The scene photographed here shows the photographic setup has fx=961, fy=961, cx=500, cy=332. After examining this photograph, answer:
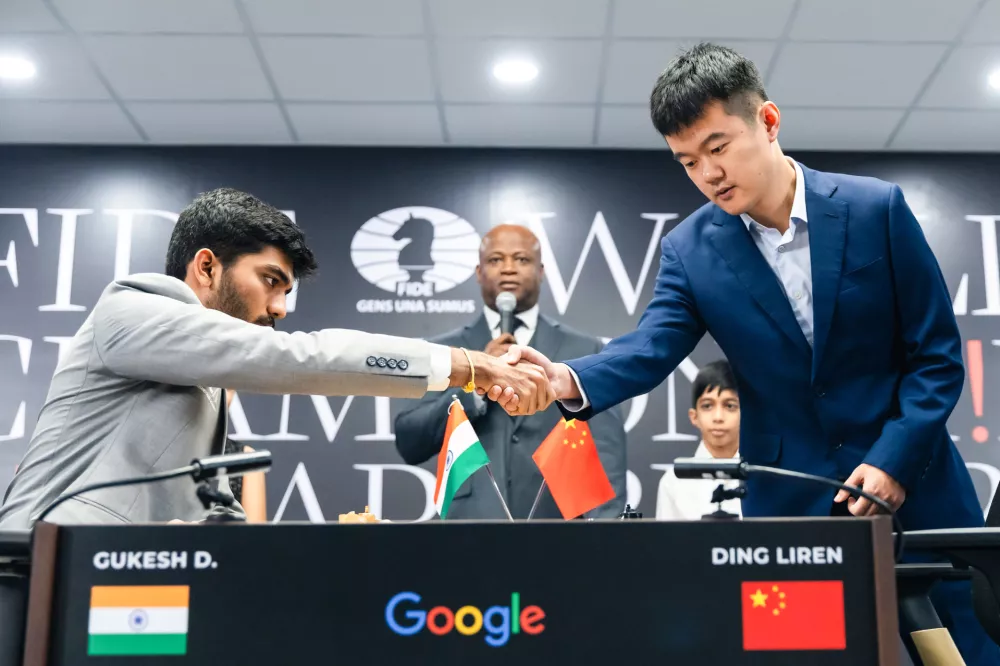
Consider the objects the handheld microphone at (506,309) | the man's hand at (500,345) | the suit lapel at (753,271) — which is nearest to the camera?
the suit lapel at (753,271)

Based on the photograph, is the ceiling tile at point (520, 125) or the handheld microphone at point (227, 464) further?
the ceiling tile at point (520, 125)

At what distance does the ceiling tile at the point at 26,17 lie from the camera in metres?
4.14

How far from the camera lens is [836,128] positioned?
16.9 feet

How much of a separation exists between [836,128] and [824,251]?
3595 mm

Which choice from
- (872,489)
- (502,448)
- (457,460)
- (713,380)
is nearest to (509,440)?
(502,448)

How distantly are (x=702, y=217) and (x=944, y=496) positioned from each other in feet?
2.46

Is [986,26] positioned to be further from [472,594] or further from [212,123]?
[472,594]

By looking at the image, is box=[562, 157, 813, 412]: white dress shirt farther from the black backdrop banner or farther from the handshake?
the black backdrop banner

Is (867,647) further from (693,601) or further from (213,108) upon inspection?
(213,108)

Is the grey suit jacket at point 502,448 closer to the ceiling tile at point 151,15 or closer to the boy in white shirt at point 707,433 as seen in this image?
the boy in white shirt at point 707,433

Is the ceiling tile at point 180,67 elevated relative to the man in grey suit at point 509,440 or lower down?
elevated

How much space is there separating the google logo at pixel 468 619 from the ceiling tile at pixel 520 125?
414cm

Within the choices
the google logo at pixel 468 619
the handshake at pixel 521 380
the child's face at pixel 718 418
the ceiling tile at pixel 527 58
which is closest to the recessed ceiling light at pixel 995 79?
the ceiling tile at pixel 527 58

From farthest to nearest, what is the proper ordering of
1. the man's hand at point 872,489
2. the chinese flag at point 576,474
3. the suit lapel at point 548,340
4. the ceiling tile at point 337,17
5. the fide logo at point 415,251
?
the fide logo at point 415,251
the ceiling tile at point 337,17
the suit lapel at point 548,340
the chinese flag at point 576,474
the man's hand at point 872,489
